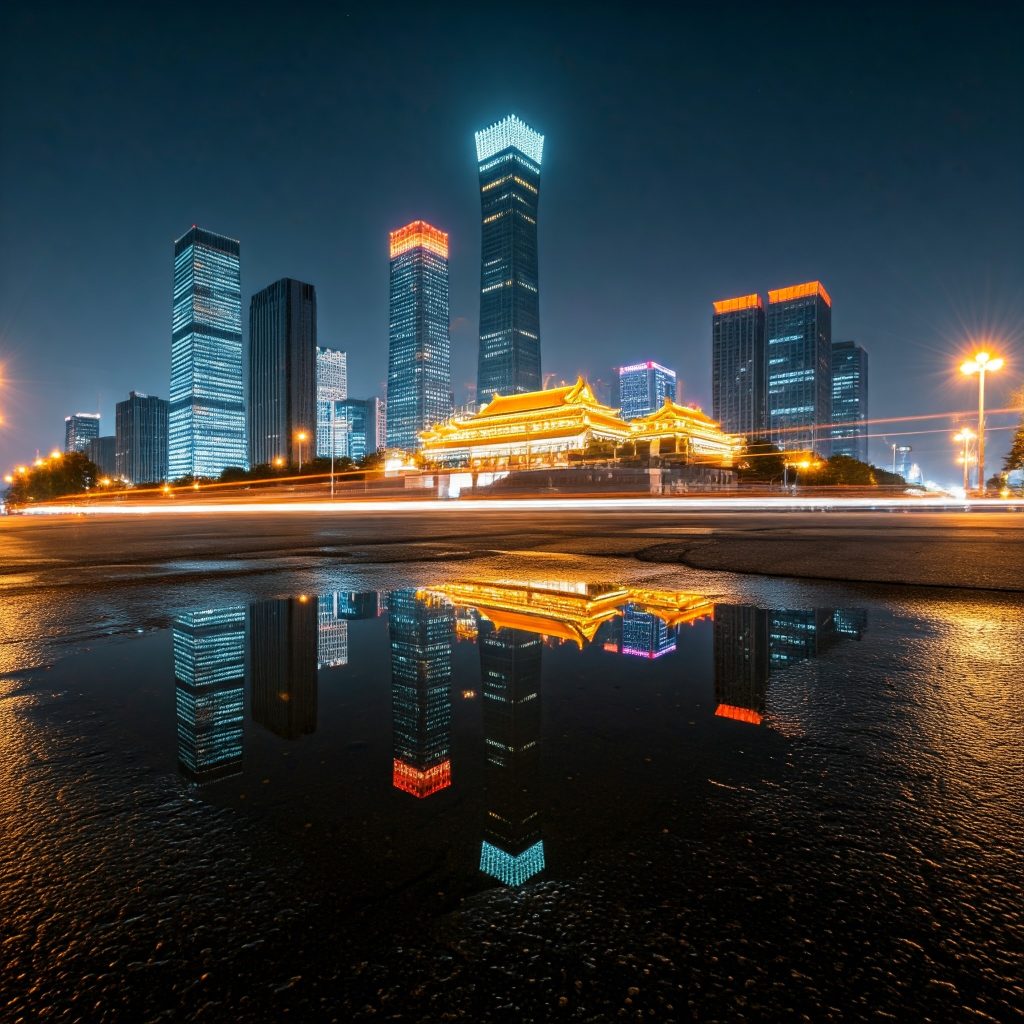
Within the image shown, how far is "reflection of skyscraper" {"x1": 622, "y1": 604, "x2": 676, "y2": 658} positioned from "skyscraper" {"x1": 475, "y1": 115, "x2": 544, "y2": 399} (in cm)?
17008

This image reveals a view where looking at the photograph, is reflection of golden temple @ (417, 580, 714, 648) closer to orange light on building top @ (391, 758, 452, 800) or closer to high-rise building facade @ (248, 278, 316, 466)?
orange light on building top @ (391, 758, 452, 800)

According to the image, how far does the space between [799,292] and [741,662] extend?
605 feet

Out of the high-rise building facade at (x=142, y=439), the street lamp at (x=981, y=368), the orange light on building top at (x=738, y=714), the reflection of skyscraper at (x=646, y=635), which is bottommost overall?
the orange light on building top at (x=738, y=714)

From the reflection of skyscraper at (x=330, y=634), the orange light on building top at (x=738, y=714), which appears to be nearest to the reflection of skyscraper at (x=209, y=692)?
the reflection of skyscraper at (x=330, y=634)

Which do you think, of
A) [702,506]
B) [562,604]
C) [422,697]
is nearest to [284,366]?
[702,506]

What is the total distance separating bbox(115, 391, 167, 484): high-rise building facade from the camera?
191125 mm

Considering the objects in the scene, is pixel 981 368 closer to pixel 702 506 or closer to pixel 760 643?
pixel 702 506

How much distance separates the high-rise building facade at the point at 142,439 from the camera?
7525 inches

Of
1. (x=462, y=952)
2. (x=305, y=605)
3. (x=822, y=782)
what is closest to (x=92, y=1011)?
(x=462, y=952)

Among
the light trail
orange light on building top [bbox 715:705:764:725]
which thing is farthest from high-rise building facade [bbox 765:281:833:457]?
orange light on building top [bbox 715:705:764:725]

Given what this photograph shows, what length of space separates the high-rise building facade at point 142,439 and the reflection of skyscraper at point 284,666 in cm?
21631

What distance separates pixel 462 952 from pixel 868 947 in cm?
68

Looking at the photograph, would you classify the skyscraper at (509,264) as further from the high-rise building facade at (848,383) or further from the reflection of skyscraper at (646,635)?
the reflection of skyscraper at (646,635)

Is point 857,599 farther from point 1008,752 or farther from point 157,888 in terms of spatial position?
point 157,888
